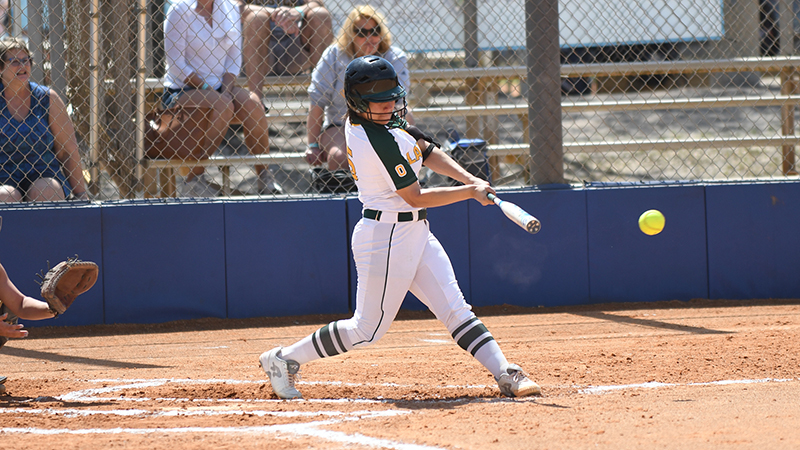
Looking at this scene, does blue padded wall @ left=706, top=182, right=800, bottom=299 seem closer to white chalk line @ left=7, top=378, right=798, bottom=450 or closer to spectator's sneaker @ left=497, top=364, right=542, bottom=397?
white chalk line @ left=7, top=378, right=798, bottom=450

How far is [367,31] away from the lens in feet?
19.0

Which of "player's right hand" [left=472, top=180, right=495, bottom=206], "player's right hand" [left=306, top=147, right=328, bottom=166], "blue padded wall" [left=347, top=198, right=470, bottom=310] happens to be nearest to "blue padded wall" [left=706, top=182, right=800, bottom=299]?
"blue padded wall" [left=347, top=198, right=470, bottom=310]

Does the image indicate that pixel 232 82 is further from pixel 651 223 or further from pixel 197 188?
pixel 651 223

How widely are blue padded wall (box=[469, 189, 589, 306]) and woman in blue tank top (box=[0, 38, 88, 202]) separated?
9.59ft

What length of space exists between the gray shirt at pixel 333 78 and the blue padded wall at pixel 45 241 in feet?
5.99

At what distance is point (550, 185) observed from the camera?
19.6 ft

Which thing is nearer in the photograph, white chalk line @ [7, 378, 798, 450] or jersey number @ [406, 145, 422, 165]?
white chalk line @ [7, 378, 798, 450]

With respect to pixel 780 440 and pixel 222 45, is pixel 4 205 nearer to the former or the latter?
pixel 222 45

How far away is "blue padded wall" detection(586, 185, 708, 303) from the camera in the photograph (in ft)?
19.6

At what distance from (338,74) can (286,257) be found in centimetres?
143

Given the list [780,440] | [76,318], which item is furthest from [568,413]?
[76,318]

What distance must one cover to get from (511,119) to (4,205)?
9.02m

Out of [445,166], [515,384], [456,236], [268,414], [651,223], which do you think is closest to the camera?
[268,414]

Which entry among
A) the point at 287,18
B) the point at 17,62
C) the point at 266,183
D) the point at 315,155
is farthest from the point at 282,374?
the point at 287,18
